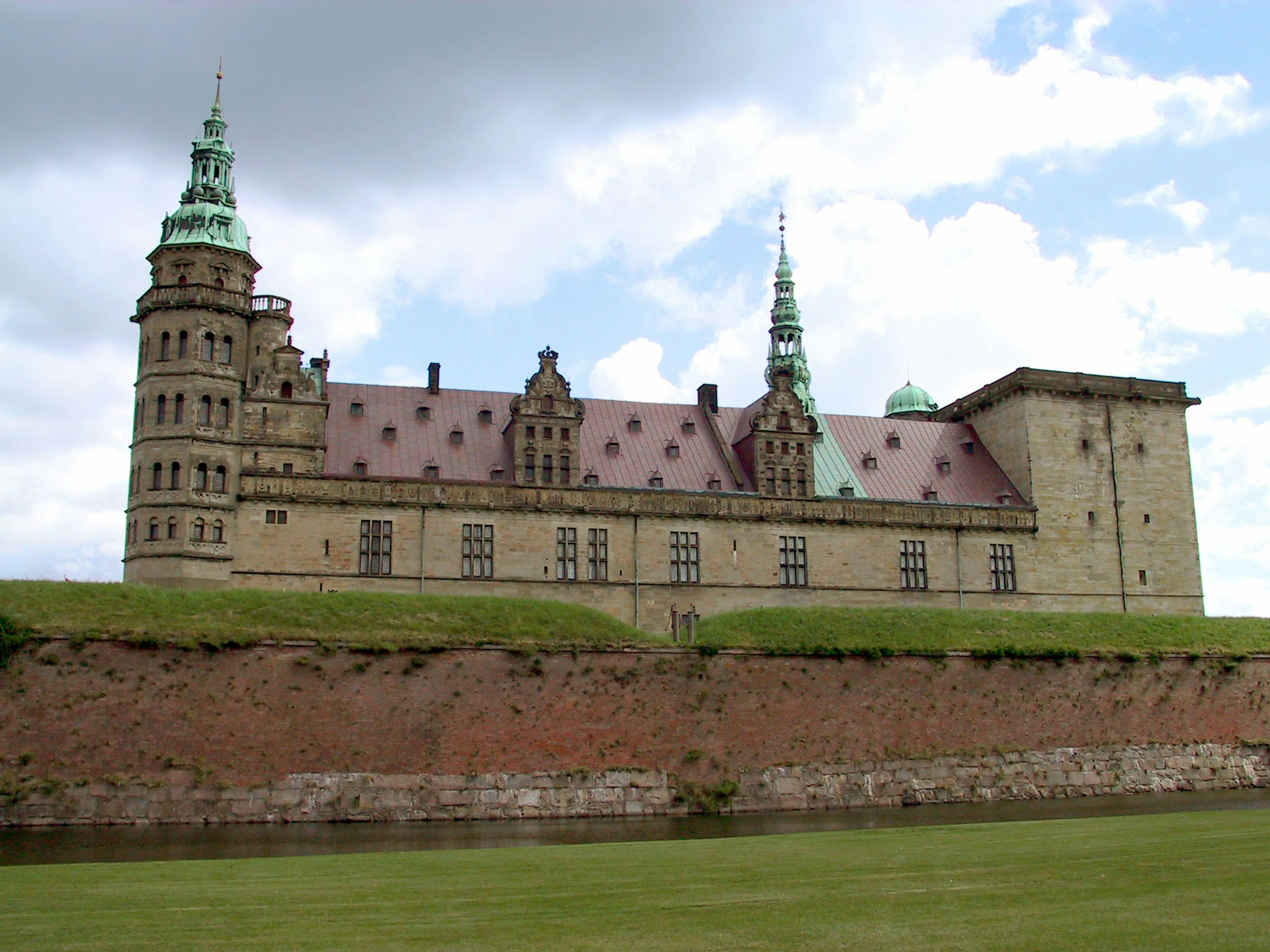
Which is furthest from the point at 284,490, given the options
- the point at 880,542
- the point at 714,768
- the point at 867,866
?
the point at 867,866

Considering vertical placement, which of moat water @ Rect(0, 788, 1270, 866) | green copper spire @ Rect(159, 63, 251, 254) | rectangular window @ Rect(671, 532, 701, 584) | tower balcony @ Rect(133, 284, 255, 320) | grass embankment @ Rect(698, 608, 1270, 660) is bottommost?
moat water @ Rect(0, 788, 1270, 866)

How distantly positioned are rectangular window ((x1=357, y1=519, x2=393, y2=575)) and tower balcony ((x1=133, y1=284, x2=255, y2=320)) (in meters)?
9.91

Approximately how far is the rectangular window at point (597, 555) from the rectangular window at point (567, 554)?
498mm

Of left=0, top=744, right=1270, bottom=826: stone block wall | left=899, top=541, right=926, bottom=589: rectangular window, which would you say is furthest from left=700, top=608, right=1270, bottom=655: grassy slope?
left=899, top=541, right=926, bottom=589: rectangular window

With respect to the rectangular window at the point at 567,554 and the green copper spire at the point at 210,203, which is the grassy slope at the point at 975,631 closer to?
the rectangular window at the point at 567,554

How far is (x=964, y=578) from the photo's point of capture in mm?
54031

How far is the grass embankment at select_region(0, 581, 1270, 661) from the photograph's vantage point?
34156 mm

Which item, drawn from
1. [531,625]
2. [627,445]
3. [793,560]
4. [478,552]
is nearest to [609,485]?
[627,445]

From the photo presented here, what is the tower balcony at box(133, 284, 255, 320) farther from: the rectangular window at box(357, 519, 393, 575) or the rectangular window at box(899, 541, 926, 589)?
the rectangular window at box(899, 541, 926, 589)

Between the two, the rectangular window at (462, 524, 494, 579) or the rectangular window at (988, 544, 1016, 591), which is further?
the rectangular window at (988, 544, 1016, 591)

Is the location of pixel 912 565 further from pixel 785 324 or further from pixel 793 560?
pixel 785 324

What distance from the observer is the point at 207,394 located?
4581 cm

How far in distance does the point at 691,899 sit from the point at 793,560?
122 ft

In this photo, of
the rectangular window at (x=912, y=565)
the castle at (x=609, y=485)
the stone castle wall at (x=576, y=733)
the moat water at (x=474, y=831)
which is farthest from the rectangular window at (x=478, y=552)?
the rectangular window at (x=912, y=565)
